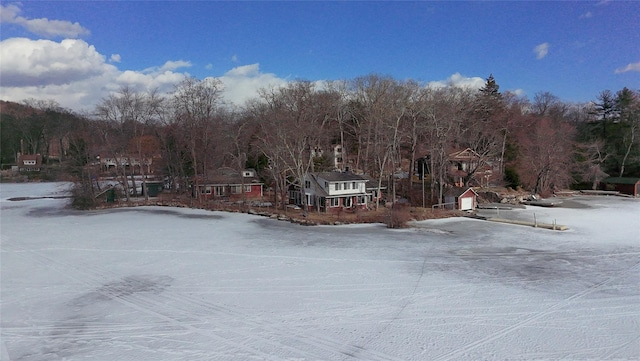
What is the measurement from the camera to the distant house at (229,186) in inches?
1366

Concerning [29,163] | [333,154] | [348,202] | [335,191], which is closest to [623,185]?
[333,154]

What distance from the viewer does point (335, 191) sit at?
28.7m

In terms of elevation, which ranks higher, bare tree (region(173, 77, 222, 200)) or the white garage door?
bare tree (region(173, 77, 222, 200))

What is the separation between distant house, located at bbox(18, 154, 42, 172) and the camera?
6281 cm

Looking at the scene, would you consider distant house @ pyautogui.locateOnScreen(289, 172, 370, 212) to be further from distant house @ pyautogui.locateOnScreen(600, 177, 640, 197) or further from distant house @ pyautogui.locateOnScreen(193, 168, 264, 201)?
distant house @ pyautogui.locateOnScreen(600, 177, 640, 197)

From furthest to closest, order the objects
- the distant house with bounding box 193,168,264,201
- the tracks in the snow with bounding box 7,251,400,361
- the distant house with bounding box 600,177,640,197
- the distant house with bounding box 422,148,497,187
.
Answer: the distant house with bounding box 600,177,640,197 < the distant house with bounding box 422,148,497,187 < the distant house with bounding box 193,168,264,201 < the tracks in the snow with bounding box 7,251,400,361

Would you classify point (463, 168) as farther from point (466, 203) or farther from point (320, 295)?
point (320, 295)

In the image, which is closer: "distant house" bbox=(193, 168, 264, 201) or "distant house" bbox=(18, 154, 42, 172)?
"distant house" bbox=(193, 168, 264, 201)

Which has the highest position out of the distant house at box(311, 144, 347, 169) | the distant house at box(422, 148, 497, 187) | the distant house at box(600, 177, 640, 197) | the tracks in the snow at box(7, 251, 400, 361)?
the distant house at box(311, 144, 347, 169)

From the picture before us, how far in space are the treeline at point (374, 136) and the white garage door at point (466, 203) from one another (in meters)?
2.06

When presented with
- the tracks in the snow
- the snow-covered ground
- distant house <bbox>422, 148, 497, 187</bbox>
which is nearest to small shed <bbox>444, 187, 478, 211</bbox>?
distant house <bbox>422, 148, 497, 187</bbox>

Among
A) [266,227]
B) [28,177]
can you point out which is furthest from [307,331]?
[28,177]

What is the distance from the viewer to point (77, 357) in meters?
7.89

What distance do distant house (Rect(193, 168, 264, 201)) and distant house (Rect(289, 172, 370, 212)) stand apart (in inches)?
291
